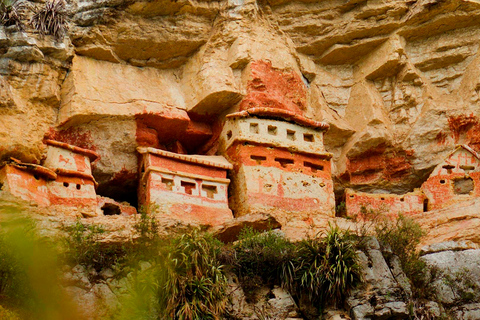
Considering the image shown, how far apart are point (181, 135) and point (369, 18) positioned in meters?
8.60

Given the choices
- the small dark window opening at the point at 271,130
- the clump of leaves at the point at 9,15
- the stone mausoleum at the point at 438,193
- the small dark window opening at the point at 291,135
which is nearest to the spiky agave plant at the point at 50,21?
the clump of leaves at the point at 9,15

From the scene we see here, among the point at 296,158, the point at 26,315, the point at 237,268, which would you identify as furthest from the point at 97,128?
the point at 26,315

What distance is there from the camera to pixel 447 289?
22172mm

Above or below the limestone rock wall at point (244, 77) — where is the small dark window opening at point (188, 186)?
below

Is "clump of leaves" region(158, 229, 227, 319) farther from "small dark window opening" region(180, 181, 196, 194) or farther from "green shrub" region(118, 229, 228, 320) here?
"small dark window opening" region(180, 181, 196, 194)

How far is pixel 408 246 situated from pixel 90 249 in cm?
916

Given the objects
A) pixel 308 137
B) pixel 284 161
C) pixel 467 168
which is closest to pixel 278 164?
pixel 284 161

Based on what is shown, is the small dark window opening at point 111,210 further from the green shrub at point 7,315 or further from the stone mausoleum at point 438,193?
the green shrub at point 7,315

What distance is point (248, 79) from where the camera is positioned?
29.4 m

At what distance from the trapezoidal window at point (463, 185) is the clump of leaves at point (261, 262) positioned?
378 inches

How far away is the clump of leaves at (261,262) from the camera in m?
21.1

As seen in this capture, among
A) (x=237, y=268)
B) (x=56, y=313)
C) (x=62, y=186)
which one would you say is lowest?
(x=56, y=313)

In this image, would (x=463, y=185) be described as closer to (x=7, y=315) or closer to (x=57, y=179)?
(x=57, y=179)

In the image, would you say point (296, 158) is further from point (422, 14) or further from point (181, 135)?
point (422, 14)
